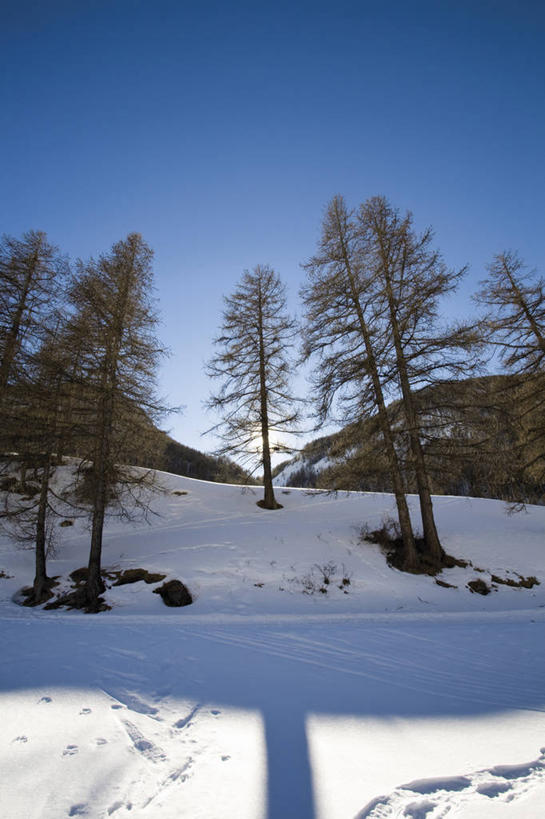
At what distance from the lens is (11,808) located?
1.81m

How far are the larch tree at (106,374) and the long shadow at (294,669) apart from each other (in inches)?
167

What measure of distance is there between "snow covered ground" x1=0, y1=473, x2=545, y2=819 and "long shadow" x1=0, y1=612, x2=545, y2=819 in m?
0.03

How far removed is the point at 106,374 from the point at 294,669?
9.13m

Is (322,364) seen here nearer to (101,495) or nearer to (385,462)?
(385,462)

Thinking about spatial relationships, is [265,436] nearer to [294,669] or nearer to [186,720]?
[294,669]

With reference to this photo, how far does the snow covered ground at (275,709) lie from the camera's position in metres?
1.97

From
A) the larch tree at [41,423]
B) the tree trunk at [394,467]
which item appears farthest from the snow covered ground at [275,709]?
the tree trunk at [394,467]

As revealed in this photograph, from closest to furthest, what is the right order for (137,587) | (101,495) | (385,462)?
(137,587) → (101,495) → (385,462)

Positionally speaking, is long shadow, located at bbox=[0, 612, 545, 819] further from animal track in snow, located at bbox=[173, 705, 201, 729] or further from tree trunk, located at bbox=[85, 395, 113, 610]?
tree trunk, located at bbox=[85, 395, 113, 610]

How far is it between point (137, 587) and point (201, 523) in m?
4.79

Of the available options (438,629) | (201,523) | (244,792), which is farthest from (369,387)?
(244,792)

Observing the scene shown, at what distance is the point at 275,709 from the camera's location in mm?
3057

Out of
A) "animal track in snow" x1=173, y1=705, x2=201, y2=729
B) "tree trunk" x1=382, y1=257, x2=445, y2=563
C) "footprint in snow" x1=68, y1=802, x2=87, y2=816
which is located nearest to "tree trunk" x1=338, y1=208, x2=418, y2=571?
"tree trunk" x1=382, y1=257, x2=445, y2=563

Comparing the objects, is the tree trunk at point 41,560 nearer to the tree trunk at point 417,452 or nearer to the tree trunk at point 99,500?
the tree trunk at point 99,500
